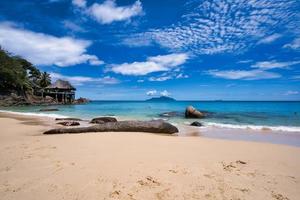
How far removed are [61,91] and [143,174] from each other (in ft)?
201

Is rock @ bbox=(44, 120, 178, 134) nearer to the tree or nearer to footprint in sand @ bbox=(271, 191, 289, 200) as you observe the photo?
footprint in sand @ bbox=(271, 191, 289, 200)

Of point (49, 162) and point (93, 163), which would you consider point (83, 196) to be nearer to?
point (93, 163)

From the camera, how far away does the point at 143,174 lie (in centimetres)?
416

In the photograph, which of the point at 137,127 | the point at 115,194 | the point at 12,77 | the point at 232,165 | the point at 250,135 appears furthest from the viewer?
the point at 12,77

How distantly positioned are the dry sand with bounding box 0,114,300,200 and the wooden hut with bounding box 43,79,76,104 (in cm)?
5589

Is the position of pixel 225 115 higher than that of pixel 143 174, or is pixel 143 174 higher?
pixel 225 115

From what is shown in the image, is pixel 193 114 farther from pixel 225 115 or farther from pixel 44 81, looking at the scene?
pixel 44 81

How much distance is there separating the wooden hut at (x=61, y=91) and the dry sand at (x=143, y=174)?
2200 inches

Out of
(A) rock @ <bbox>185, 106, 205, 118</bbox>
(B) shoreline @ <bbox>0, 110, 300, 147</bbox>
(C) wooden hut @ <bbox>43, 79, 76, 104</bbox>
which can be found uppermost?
(C) wooden hut @ <bbox>43, 79, 76, 104</bbox>

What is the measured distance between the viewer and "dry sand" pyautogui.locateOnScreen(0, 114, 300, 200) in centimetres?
341

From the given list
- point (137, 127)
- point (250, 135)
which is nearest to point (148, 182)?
point (137, 127)

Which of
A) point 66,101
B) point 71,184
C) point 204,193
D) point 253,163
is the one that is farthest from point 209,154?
point 66,101

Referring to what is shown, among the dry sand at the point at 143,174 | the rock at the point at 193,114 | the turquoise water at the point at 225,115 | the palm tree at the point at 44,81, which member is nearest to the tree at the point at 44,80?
the palm tree at the point at 44,81

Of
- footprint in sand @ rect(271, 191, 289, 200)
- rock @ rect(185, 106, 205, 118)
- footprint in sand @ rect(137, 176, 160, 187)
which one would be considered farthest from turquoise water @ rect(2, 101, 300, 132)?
footprint in sand @ rect(137, 176, 160, 187)
